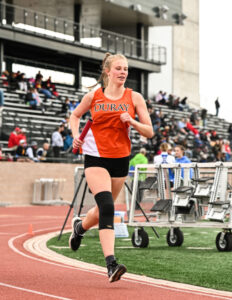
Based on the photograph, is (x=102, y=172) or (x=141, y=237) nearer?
(x=102, y=172)

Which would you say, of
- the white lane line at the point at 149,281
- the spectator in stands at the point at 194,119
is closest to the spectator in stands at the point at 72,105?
the spectator in stands at the point at 194,119

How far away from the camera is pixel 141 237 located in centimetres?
1171

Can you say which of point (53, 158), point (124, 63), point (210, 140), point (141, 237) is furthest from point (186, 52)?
point (124, 63)

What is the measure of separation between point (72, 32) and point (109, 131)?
1330 inches

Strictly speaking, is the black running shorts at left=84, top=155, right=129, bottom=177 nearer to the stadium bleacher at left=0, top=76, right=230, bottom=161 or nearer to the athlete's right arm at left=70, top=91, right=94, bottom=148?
the athlete's right arm at left=70, top=91, right=94, bottom=148

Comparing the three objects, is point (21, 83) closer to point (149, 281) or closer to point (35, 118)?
point (35, 118)

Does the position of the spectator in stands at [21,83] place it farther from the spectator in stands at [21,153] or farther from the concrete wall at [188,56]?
the concrete wall at [188,56]

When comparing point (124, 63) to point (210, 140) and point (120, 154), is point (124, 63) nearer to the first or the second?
point (120, 154)

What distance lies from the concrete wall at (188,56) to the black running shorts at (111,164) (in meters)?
50.4

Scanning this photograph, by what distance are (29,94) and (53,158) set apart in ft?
16.5

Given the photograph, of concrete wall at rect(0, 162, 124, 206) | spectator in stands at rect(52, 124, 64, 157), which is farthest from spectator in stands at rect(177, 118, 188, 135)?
spectator in stands at rect(52, 124, 64, 157)

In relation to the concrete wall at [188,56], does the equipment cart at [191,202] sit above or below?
below

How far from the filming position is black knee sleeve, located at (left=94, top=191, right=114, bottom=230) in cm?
714

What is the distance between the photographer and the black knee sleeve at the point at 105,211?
7.14m
